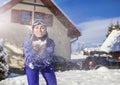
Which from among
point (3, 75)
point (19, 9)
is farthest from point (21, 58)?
point (3, 75)

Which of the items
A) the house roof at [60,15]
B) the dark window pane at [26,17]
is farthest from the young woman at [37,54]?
the dark window pane at [26,17]

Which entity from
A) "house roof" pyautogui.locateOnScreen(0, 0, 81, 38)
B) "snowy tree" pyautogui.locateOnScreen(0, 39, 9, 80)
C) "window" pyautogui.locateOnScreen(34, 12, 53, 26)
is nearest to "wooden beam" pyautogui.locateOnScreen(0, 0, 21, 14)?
"house roof" pyautogui.locateOnScreen(0, 0, 81, 38)

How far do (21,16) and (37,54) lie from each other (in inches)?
860

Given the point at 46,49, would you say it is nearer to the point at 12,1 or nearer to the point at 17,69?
the point at 17,69

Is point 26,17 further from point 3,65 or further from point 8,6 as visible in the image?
point 3,65

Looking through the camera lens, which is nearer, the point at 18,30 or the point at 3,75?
the point at 3,75

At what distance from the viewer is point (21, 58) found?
25.5 meters

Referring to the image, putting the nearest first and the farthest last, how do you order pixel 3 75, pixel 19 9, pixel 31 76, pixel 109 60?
pixel 31 76
pixel 3 75
pixel 109 60
pixel 19 9

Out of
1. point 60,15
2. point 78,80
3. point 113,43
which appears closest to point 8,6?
point 60,15

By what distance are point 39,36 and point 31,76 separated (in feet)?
2.27

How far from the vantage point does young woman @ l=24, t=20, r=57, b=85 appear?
5723 mm

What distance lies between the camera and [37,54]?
5730mm

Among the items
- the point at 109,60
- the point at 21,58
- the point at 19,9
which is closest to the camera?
the point at 109,60

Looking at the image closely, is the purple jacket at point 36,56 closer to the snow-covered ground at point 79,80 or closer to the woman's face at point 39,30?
the woman's face at point 39,30
